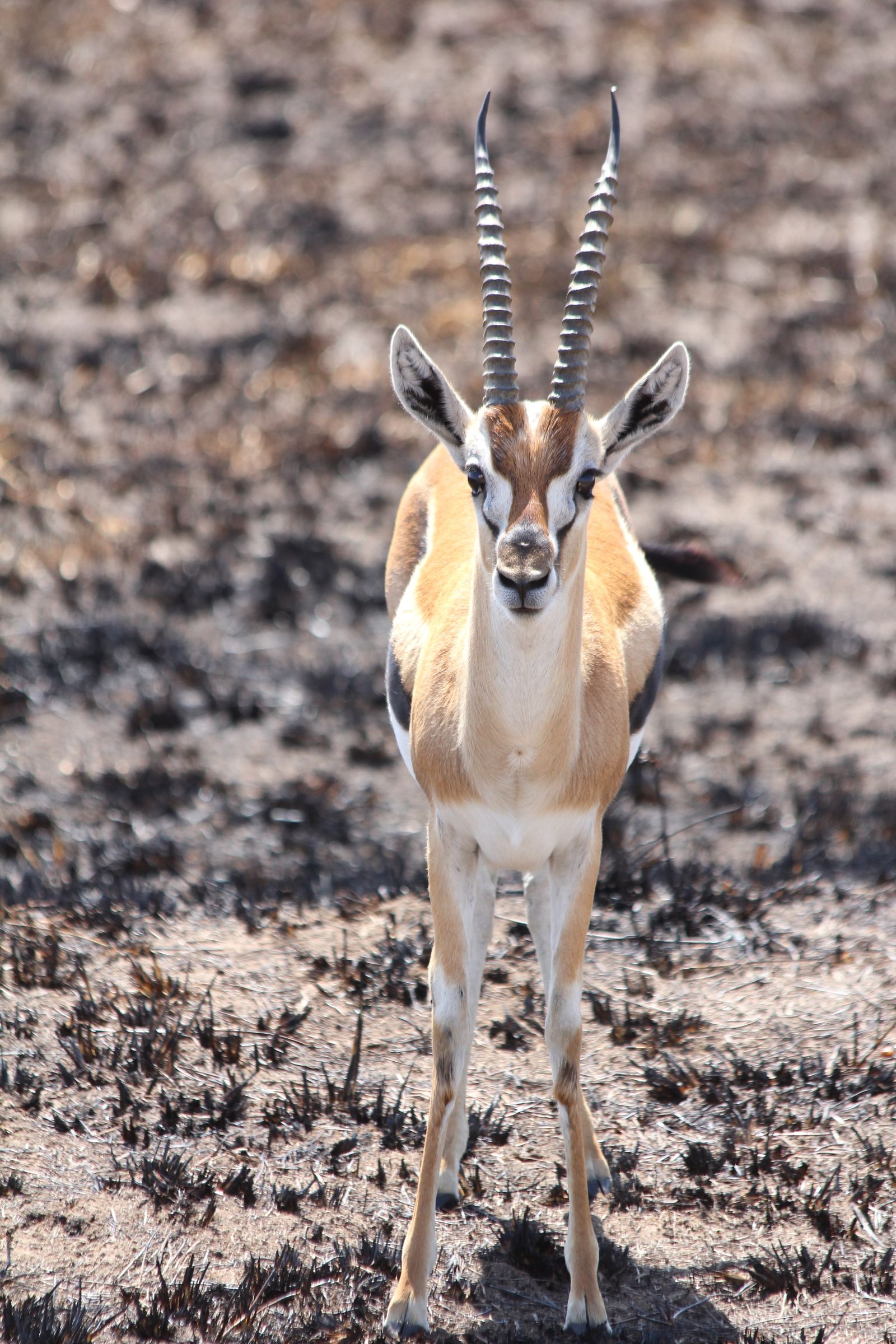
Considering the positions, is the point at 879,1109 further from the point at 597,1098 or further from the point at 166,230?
the point at 166,230

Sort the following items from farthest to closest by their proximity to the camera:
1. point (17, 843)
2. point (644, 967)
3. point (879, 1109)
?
point (17, 843) < point (644, 967) < point (879, 1109)

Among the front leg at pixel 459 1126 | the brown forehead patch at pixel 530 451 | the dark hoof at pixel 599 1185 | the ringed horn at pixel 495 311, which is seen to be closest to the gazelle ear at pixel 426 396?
the ringed horn at pixel 495 311

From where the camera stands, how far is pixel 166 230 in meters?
14.2

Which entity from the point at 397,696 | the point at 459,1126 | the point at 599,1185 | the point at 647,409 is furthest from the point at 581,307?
the point at 599,1185

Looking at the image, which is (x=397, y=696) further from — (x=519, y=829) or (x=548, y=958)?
(x=519, y=829)

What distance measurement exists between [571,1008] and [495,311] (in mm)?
2234

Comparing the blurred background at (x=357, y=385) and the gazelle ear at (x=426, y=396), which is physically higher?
the blurred background at (x=357, y=385)

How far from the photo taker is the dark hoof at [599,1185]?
16.2 feet

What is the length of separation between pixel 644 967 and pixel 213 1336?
2603 mm

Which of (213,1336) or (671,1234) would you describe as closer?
(213,1336)

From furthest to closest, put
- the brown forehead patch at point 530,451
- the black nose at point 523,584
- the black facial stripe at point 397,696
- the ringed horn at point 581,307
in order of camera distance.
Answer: the black facial stripe at point 397,696, the ringed horn at point 581,307, the brown forehead patch at point 530,451, the black nose at point 523,584

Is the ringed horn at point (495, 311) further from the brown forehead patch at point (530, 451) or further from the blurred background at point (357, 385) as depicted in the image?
the blurred background at point (357, 385)

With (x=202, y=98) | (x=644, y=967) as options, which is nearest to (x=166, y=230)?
(x=202, y=98)

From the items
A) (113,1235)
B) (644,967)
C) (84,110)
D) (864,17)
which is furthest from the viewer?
(864,17)
